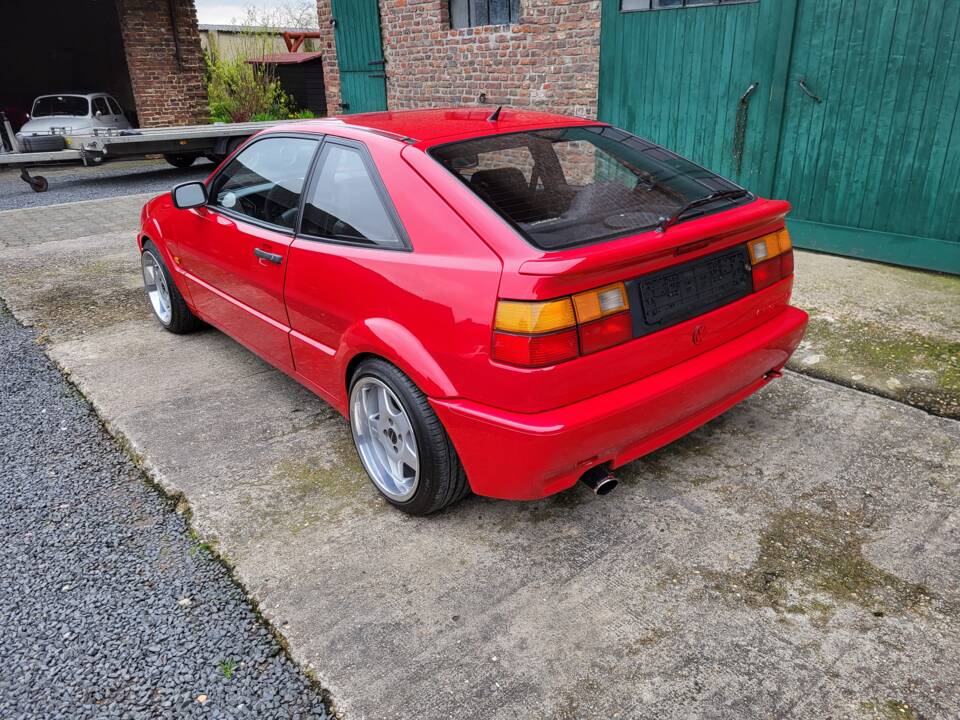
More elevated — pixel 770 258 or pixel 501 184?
pixel 501 184

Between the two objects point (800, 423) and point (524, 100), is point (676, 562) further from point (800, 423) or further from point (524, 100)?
point (524, 100)

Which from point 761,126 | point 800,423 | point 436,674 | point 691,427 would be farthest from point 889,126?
point 436,674

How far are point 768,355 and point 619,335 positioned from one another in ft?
2.95

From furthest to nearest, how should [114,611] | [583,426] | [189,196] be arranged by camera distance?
[189,196], [114,611], [583,426]

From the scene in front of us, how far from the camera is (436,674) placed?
2.10m

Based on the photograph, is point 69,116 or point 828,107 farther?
point 69,116

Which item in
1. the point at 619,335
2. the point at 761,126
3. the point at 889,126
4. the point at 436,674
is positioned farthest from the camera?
the point at 761,126

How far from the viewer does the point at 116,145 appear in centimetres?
1106

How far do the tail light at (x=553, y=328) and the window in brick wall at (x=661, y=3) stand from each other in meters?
5.05

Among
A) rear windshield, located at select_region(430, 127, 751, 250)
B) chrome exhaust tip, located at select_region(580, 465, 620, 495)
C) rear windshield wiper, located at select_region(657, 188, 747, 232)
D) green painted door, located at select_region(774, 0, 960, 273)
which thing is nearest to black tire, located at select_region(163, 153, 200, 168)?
green painted door, located at select_region(774, 0, 960, 273)

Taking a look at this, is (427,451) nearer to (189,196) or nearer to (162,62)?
(189,196)

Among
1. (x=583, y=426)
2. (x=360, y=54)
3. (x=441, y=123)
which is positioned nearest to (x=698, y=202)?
(x=583, y=426)

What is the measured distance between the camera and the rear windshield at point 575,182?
2.50 metres

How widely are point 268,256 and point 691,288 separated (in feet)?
6.29
